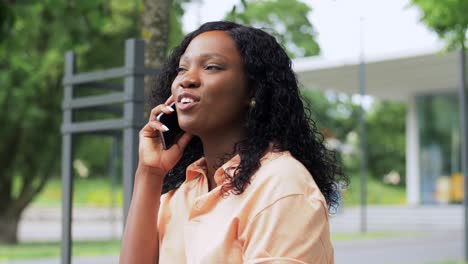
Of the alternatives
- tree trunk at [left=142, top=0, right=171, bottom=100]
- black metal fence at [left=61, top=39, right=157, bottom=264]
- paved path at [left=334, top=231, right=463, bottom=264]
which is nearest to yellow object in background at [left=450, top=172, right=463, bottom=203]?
paved path at [left=334, top=231, right=463, bottom=264]

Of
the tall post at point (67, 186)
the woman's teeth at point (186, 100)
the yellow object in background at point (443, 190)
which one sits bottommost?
the yellow object in background at point (443, 190)

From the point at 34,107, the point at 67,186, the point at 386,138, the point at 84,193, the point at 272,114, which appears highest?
the point at 34,107

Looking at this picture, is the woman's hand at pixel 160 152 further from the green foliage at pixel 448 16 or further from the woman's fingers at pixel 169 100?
the green foliage at pixel 448 16

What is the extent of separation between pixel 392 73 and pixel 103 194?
26346mm

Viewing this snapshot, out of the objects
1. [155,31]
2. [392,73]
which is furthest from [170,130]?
[392,73]

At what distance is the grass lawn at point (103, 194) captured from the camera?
147ft

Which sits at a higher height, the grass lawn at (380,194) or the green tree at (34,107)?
the green tree at (34,107)

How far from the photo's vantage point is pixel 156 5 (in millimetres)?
4812

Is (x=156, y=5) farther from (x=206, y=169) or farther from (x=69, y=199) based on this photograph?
(x=206, y=169)

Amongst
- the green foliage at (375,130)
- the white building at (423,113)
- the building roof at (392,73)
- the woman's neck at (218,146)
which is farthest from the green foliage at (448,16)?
the green foliage at (375,130)

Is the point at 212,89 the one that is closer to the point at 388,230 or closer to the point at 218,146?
the point at 218,146

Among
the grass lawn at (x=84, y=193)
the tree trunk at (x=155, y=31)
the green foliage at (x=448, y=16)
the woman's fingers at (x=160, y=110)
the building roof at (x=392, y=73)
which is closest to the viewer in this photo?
the woman's fingers at (x=160, y=110)

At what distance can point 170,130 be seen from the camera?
2.29m

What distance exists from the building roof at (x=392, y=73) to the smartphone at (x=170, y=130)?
69.4 feet
